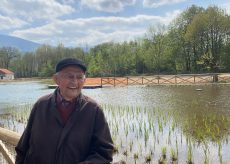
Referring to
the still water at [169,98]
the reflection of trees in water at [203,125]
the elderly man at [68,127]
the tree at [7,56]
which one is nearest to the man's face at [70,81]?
the elderly man at [68,127]

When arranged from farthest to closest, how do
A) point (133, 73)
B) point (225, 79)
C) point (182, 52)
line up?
point (133, 73) < point (182, 52) < point (225, 79)

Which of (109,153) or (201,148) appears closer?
(109,153)

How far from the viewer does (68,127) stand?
7.98ft

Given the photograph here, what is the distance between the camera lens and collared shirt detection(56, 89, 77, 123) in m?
2.53

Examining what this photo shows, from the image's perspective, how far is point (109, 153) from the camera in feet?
8.07

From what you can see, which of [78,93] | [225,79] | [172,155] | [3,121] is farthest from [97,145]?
[225,79]

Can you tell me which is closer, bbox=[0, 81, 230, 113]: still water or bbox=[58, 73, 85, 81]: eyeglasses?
bbox=[58, 73, 85, 81]: eyeglasses

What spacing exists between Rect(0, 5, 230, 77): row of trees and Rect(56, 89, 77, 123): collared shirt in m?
41.1

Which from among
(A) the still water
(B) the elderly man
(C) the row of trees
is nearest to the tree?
(C) the row of trees

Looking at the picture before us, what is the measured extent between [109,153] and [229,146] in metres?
7.79

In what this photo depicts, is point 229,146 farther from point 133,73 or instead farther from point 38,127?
point 133,73

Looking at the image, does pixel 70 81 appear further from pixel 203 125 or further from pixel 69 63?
pixel 203 125

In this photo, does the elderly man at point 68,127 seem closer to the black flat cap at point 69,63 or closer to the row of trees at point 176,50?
the black flat cap at point 69,63

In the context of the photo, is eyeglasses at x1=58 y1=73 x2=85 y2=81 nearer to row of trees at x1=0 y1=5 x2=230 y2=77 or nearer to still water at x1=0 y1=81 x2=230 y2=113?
still water at x1=0 y1=81 x2=230 y2=113
